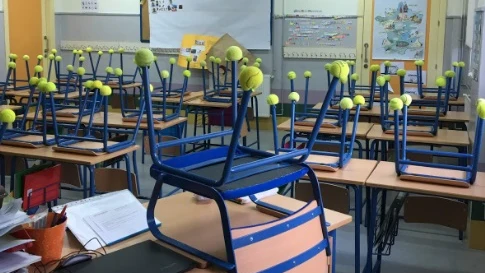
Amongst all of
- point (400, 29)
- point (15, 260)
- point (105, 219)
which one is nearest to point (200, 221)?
point (105, 219)

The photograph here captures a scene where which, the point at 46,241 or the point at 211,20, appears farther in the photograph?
the point at 211,20

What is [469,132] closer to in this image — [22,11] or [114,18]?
[114,18]

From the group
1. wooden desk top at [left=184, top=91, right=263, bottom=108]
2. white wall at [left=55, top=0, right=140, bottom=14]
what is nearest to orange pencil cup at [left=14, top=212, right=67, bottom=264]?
wooden desk top at [left=184, top=91, right=263, bottom=108]

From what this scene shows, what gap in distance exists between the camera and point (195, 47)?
24.6 feet

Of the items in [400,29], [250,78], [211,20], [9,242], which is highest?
[211,20]

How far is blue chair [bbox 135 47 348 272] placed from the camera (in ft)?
4.75

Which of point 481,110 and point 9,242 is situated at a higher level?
point 481,110

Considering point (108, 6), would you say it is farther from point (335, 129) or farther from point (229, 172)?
point (229, 172)

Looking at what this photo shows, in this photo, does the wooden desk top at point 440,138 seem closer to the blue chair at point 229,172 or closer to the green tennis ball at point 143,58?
the blue chair at point 229,172

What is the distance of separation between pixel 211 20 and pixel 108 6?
157cm

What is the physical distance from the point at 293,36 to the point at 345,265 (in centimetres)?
434

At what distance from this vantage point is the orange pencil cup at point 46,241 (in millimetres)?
1542

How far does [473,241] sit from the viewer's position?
3.46 metres

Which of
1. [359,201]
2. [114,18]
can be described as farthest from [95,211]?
[114,18]
